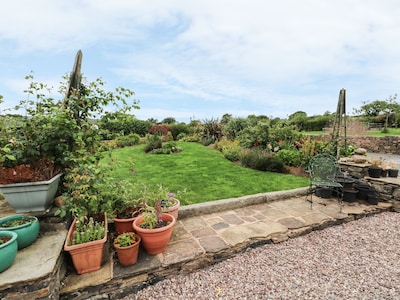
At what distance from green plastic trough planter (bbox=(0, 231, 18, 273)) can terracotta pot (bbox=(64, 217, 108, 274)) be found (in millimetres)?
343

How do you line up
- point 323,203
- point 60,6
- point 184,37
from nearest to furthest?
point 60,6, point 323,203, point 184,37

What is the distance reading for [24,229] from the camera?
5.38 ft

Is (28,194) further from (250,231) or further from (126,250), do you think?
(250,231)

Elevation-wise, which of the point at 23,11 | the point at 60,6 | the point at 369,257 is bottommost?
the point at 369,257

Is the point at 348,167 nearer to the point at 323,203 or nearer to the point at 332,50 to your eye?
the point at 323,203

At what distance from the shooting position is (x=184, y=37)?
5.64 m

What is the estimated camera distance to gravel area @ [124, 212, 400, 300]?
1.82 m

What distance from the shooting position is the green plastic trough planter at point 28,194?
1792mm

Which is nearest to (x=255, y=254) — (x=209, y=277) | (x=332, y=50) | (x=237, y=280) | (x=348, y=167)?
(x=237, y=280)

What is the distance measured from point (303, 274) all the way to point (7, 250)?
8.47ft

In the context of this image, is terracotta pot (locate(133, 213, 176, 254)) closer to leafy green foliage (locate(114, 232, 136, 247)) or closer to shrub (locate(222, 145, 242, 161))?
leafy green foliage (locate(114, 232, 136, 247))

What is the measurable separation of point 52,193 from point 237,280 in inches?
83.0

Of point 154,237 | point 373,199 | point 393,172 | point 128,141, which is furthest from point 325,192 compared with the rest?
point 128,141

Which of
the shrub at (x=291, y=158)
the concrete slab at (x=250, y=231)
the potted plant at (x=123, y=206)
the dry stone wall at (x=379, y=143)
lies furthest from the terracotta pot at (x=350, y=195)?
the dry stone wall at (x=379, y=143)
